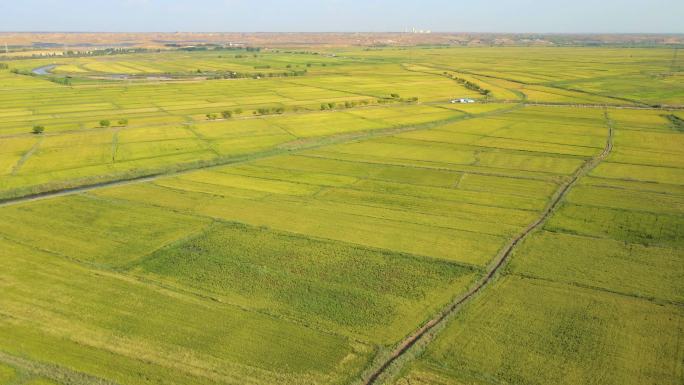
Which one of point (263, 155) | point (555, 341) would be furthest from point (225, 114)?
point (555, 341)

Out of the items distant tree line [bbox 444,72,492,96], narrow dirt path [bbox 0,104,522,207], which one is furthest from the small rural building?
narrow dirt path [bbox 0,104,522,207]

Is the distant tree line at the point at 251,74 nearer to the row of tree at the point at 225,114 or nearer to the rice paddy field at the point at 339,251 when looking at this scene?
the row of tree at the point at 225,114

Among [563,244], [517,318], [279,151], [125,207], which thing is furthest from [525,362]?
[279,151]

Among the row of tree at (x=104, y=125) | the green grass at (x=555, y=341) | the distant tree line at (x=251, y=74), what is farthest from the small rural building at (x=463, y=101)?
the green grass at (x=555, y=341)

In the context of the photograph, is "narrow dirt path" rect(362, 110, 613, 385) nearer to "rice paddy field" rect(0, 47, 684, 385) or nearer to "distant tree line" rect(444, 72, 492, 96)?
"rice paddy field" rect(0, 47, 684, 385)

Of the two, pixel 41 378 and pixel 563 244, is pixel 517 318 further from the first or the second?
pixel 41 378

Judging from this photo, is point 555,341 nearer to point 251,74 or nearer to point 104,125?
point 104,125

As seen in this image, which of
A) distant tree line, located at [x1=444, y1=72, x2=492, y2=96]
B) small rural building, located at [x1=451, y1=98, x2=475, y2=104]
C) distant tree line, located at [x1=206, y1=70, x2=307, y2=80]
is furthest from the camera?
distant tree line, located at [x1=206, y1=70, x2=307, y2=80]
